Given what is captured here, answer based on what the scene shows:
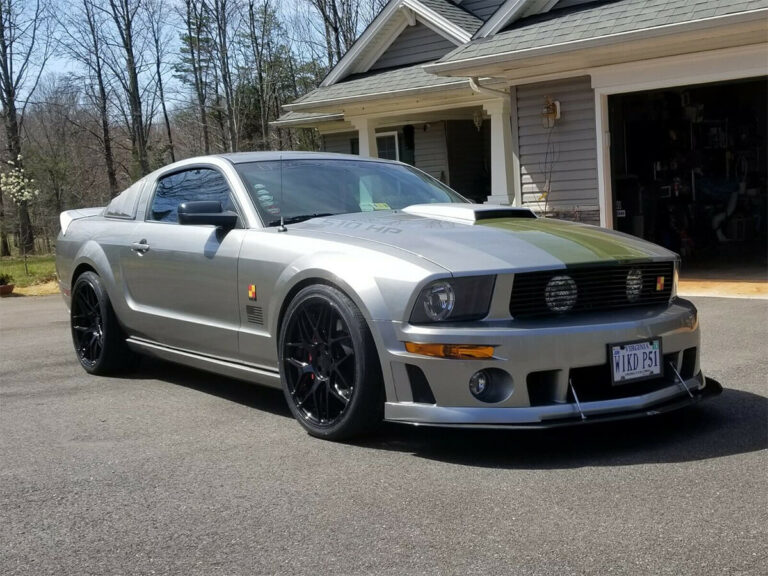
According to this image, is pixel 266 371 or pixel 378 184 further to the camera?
pixel 378 184

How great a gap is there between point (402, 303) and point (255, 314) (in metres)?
1.18

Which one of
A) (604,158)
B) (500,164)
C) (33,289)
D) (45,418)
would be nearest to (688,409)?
(45,418)

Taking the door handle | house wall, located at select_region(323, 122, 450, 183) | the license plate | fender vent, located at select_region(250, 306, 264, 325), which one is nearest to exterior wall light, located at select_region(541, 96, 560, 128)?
house wall, located at select_region(323, 122, 450, 183)

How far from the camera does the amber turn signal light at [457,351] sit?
3.95 m

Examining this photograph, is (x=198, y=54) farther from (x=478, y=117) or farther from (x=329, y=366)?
(x=329, y=366)

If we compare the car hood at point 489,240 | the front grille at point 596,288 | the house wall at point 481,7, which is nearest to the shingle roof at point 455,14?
the house wall at point 481,7

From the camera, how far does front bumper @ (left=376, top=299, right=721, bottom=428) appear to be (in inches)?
156

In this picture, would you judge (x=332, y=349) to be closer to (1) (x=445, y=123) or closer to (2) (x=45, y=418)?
(2) (x=45, y=418)

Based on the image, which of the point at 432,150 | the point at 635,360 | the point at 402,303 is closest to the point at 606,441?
the point at 635,360

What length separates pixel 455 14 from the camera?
16891 millimetres

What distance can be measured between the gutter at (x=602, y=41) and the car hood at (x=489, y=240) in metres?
5.31

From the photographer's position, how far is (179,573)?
2980 millimetres

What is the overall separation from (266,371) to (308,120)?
1547 cm

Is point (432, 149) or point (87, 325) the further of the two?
point (432, 149)
